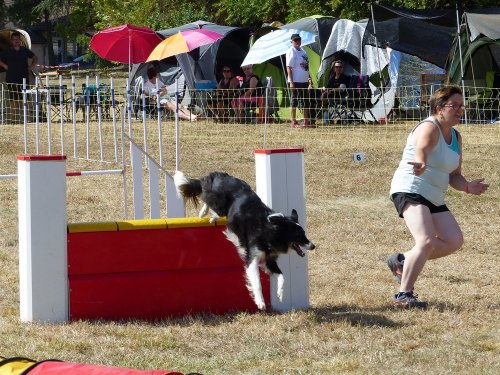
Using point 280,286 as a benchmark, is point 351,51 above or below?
above

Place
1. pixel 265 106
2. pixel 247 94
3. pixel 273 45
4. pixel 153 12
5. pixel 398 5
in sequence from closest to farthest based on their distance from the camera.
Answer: pixel 265 106 < pixel 247 94 < pixel 273 45 < pixel 398 5 < pixel 153 12

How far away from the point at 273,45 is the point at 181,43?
2.21 meters

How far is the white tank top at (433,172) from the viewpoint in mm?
5906

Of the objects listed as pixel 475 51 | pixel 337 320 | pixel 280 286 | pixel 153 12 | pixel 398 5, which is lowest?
pixel 337 320

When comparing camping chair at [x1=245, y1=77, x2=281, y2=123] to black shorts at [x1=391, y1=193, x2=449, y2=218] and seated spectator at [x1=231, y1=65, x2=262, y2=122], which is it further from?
black shorts at [x1=391, y1=193, x2=449, y2=218]

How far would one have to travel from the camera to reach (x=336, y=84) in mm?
18156

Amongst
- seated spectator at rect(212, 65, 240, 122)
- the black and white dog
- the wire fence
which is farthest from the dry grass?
seated spectator at rect(212, 65, 240, 122)

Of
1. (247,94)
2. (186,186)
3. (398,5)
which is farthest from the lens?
(398,5)

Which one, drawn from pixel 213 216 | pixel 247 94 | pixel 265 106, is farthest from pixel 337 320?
pixel 247 94

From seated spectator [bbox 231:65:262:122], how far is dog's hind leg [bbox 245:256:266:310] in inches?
461

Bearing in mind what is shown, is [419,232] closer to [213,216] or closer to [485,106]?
[213,216]

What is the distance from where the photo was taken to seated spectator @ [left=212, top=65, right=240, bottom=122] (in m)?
18.5

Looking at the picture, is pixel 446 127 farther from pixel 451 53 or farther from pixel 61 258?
pixel 451 53

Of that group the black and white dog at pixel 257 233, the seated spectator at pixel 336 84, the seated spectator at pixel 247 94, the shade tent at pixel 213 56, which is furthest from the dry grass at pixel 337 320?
the shade tent at pixel 213 56
